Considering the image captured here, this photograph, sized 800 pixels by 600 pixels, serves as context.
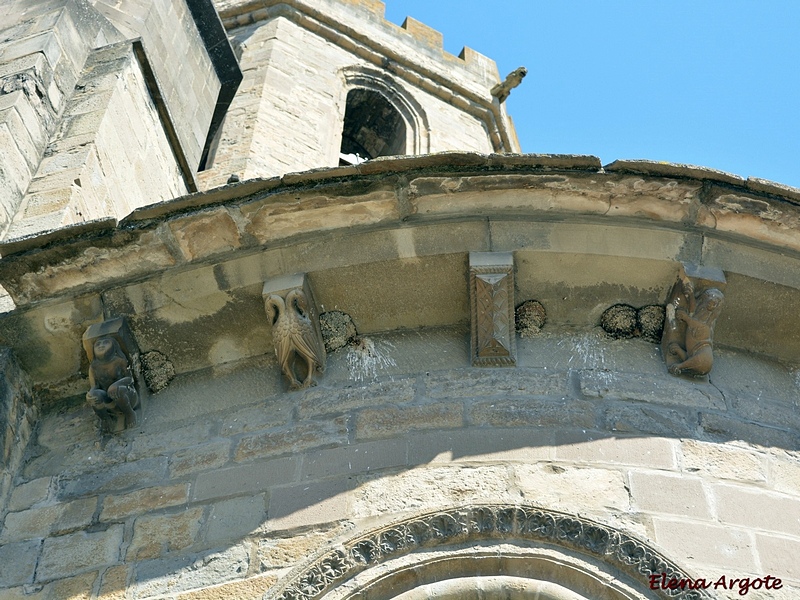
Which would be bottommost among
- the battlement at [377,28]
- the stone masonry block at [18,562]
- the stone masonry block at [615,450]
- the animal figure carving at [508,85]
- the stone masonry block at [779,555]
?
the stone masonry block at [779,555]

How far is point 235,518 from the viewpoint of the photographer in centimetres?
502

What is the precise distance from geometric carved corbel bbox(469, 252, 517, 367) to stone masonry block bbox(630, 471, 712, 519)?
869 millimetres

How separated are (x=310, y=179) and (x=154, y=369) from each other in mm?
1114

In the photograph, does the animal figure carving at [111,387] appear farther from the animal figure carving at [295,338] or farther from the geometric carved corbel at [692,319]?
the geometric carved corbel at [692,319]

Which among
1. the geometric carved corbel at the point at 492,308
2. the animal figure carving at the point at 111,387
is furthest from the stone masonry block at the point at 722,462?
the animal figure carving at the point at 111,387

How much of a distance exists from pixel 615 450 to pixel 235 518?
1.50m

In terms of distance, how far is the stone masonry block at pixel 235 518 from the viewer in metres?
4.96

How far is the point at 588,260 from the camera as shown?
18.8 feet

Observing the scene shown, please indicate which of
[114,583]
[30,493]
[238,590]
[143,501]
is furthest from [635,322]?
[30,493]

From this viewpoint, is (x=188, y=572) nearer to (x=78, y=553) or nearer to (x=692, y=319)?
(x=78, y=553)

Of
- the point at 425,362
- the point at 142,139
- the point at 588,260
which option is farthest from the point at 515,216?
the point at 142,139

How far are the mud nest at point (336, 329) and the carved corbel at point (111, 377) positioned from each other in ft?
2.86

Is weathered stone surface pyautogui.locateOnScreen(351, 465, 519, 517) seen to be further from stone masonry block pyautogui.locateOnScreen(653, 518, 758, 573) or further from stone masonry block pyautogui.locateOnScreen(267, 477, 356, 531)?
stone masonry block pyautogui.locateOnScreen(653, 518, 758, 573)

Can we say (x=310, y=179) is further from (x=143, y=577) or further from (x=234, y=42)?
(x=234, y=42)
